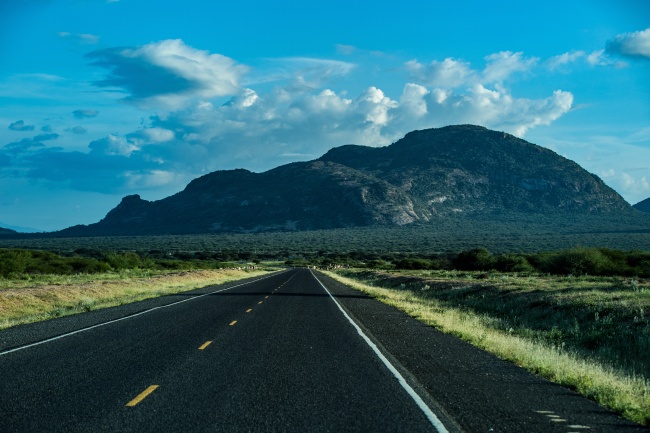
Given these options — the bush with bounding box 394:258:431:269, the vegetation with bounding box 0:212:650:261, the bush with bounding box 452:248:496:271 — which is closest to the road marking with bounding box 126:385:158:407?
the bush with bounding box 452:248:496:271

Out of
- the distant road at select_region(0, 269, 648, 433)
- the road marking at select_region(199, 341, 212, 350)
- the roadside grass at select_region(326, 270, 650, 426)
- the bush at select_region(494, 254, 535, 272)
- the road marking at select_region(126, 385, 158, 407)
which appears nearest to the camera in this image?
the distant road at select_region(0, 269, 648, 433)

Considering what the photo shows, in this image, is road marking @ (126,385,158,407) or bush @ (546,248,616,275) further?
bush @ (546,248,616,275)

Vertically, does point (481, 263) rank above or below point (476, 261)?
below

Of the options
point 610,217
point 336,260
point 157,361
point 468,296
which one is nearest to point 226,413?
point 157,361

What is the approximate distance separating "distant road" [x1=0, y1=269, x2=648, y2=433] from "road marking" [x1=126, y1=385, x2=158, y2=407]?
0.10ft

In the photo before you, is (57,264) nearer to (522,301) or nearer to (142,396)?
(522,301)

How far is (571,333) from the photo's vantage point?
709 inches

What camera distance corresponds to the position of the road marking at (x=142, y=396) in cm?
765

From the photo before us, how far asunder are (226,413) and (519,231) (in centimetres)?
15410

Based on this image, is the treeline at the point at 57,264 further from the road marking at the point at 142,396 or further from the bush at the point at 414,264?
the road marking at the point at 142,396

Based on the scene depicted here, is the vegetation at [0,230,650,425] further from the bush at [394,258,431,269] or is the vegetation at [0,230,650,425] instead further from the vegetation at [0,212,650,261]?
the vegetation at [0,212,650,261]

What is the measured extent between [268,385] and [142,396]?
74.9 inches

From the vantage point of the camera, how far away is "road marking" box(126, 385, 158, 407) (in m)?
7.65

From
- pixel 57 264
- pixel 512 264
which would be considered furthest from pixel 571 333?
pixel 57 264
